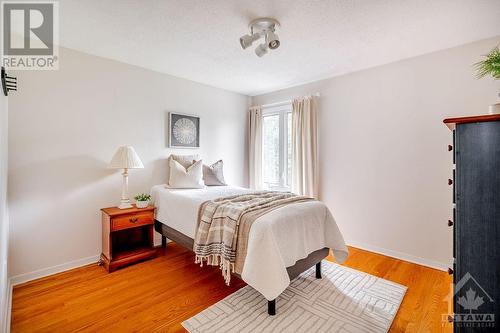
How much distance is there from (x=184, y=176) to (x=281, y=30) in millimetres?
2126

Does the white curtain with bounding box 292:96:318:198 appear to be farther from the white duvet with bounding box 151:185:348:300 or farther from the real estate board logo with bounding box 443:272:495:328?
the real estate board logo with bounding box 443:272:495:328

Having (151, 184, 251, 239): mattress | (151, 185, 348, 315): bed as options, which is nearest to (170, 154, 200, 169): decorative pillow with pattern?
(151, 184, 251, 239): mattress

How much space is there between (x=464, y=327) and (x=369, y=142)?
2373mm

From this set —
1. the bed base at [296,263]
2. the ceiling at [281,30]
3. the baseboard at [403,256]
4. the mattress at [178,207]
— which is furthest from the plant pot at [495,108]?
the mattress at [178,207]

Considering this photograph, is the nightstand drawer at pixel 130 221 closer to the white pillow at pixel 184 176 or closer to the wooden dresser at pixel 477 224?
the white pillow at pixel 184 176

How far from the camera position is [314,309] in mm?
1952

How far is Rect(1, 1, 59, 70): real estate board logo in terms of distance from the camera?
76.6 inches

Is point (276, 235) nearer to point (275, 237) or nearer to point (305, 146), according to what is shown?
point (275, 237)

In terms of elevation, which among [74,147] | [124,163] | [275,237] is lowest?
[275,237]

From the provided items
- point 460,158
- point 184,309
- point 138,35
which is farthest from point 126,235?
point 460,158

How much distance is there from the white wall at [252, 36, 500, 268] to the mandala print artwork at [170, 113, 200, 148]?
201 cm

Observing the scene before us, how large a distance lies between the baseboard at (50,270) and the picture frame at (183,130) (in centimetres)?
177

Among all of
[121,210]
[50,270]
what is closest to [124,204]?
[121,210]

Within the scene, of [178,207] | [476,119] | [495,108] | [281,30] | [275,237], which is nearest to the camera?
[476,119]
